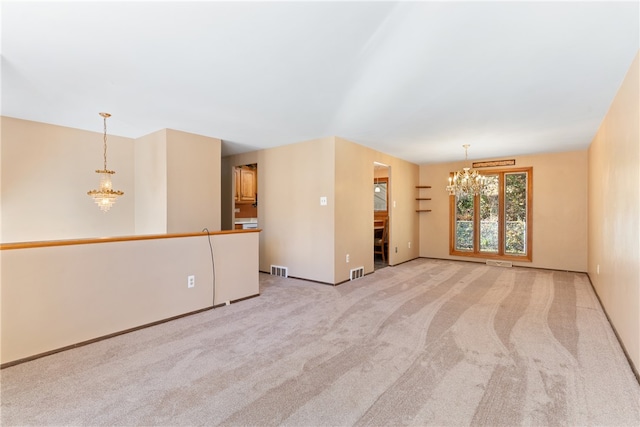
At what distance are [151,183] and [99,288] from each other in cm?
203

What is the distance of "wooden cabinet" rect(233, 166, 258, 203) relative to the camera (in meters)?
6.07

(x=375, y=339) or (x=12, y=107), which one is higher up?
(x=12, y=107)

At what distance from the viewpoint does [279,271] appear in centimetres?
523

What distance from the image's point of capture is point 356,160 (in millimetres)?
5031

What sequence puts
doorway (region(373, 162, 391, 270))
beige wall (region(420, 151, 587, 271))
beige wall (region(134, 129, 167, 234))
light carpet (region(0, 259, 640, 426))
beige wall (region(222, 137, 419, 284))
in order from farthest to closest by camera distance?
1. doorway (region(373, 162, 391, 270))
2. beige wall (region(420, 151, 587, 271))
3. beige wall (region(222, 137, 419, 284))
4. beige wall (region(134, 129, 167, 234))
5. light carpet (region(0, 259, 640, 426))

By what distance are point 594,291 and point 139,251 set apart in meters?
5.89

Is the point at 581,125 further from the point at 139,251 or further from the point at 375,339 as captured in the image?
the point at 139,251

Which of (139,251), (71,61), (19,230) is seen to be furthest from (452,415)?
(19,230)

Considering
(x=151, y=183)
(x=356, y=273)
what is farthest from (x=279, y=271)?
(x=151, y=183)

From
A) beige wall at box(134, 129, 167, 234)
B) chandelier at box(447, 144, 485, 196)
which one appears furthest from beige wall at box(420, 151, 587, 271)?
beige wall at box(134, 129, 167, 234)

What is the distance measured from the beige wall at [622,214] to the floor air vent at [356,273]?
3.08 metres

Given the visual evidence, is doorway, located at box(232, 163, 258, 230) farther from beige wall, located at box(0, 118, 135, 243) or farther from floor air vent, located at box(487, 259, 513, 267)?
floor air vent, located at box(487, 259, 513, 267)

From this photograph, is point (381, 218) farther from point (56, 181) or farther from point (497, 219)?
point (56, 181)

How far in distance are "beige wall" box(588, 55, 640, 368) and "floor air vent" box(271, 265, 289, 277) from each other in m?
4.12
